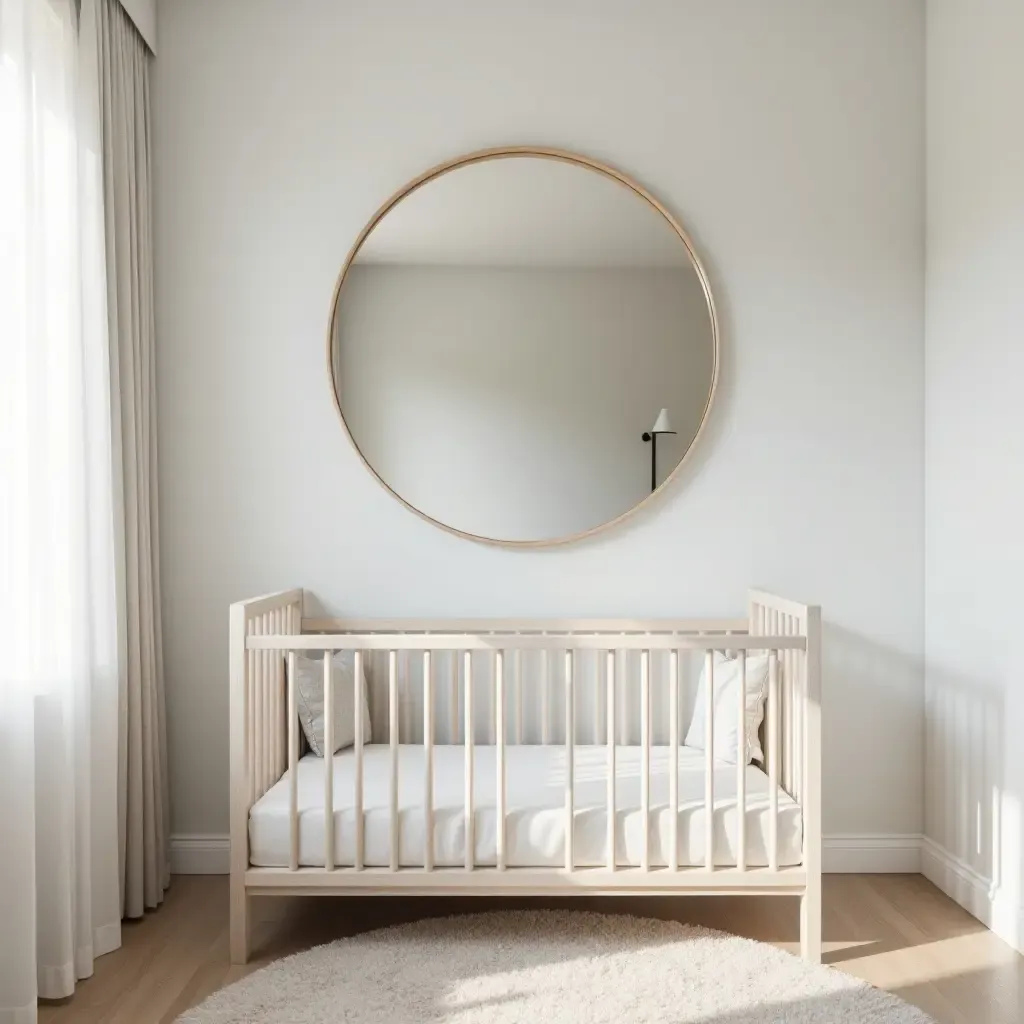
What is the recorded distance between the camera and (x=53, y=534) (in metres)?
2.21

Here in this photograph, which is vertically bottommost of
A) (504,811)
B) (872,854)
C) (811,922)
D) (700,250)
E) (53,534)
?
(872,854)

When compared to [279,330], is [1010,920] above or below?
below

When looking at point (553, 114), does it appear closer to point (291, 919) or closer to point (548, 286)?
point (548, 286)

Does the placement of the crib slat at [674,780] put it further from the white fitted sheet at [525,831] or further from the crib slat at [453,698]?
the crib slat at [453,698]

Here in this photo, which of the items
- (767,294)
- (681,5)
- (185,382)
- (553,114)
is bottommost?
(185,382)

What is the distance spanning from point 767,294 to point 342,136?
129 centimetres

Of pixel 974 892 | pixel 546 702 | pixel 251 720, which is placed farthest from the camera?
pixel 546 702

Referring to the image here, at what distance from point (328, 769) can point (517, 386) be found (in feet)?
4.01

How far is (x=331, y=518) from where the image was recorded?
294cm

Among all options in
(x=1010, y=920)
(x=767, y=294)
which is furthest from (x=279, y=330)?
(x=1010, y=920)

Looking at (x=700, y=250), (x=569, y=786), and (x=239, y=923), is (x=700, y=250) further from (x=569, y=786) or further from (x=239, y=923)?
(x=239, y=923)

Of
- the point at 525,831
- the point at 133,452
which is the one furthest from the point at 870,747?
the point at 133,452

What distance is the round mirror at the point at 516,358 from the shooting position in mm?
2914

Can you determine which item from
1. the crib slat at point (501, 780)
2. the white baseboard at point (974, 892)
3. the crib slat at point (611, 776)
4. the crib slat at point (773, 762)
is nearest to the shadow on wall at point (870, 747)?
the white baseboard at point (974, 892)
